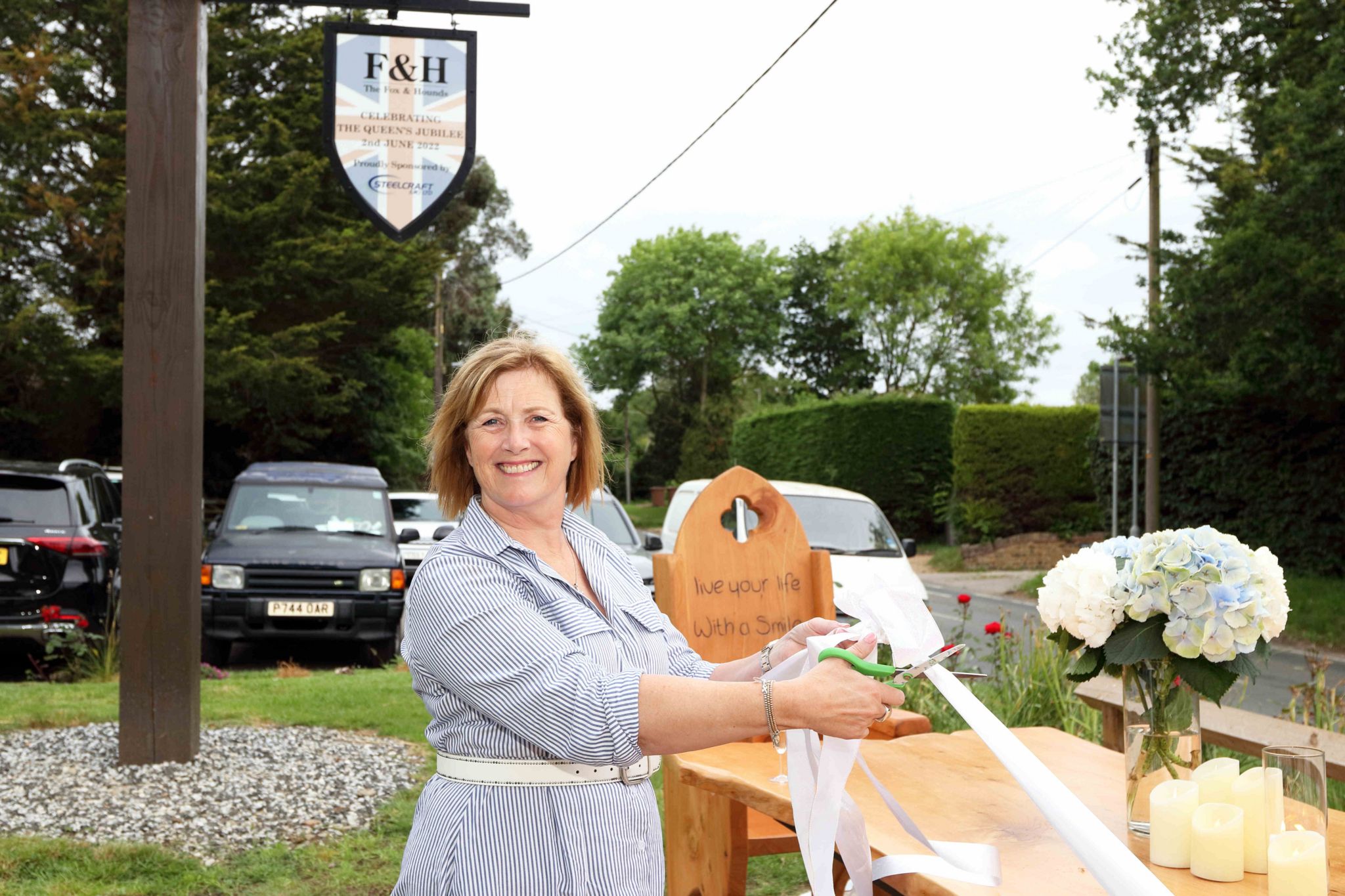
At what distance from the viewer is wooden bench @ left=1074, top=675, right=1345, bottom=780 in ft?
13.9

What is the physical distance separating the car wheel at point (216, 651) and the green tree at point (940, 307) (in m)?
42.6

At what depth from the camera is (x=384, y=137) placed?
6566 millimetres

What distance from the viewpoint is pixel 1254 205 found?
13633mm

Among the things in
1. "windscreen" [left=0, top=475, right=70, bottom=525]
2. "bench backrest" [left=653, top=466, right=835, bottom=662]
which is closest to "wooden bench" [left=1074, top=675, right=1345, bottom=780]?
"bench backrest" [left=653, top=466, right=835, bottom=662]

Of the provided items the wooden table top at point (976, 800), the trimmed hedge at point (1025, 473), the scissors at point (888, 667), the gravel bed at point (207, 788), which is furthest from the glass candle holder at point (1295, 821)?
the trimmed hedge at point (1025, 473)

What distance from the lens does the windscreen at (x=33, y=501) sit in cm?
916

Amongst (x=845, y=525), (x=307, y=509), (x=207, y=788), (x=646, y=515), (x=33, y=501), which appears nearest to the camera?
(x=207, y=788)

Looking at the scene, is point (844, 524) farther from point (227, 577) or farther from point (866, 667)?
point (866, 667)

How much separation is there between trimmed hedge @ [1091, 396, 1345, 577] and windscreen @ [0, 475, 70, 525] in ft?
42.0

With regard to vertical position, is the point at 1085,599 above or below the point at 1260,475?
above

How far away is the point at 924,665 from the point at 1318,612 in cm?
1385

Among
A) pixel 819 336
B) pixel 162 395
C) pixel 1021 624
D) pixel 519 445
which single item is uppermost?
pixel 819 336

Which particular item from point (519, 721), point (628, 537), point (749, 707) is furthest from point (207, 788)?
point (628, 537)

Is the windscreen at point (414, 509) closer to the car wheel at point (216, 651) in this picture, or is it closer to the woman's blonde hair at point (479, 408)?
the car wheel at point (216, 651)
